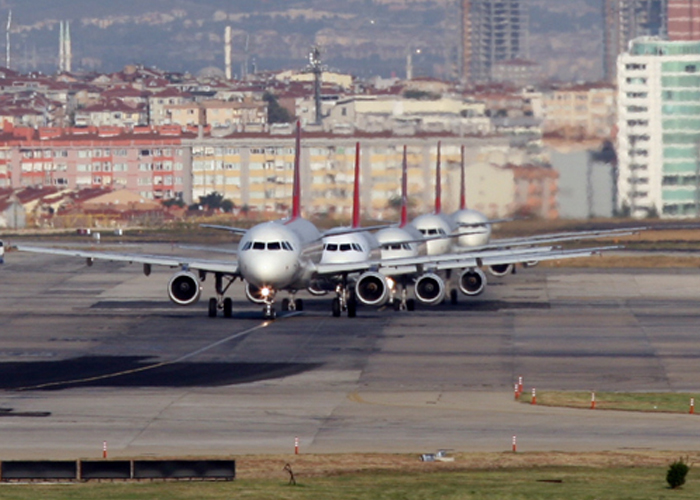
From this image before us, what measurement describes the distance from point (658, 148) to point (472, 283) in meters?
54.4

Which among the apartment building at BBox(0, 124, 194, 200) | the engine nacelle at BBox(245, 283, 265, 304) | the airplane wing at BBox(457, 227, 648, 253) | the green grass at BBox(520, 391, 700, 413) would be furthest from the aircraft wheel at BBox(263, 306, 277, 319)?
the apartment building at BBox(0, 124, 194, 200)

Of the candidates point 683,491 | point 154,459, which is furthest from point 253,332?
point 683,491

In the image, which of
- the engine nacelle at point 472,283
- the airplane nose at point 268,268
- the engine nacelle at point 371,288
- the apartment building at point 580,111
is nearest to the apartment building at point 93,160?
the apartment building at point 580,111

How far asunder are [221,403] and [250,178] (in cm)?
10788

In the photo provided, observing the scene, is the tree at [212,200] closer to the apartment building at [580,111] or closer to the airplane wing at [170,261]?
the apartment building at [580,111]

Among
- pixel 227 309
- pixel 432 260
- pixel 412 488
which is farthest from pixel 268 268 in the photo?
pixel 412 488

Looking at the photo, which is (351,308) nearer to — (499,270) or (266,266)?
(266,266)

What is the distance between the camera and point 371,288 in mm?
66312

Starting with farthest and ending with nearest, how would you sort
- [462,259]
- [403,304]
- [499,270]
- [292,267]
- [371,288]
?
[499,270] < [462,259] < [403,304] < [371,288] < [292,267]

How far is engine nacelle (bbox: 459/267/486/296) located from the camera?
250ft

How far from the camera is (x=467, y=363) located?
5100cm

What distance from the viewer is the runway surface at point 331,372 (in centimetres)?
3688

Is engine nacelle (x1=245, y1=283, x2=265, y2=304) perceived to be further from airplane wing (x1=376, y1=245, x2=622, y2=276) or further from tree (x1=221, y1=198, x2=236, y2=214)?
tree (x1=221, y1=198, x2=236, y2=214)

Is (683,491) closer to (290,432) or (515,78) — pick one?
(290,432)
